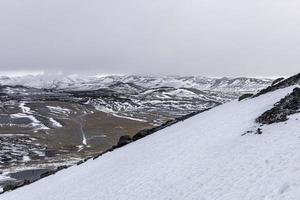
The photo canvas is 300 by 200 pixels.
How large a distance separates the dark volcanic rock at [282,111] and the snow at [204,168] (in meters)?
0.77

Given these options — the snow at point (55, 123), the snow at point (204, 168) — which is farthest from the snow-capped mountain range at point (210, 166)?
the snow at point (55, 123)

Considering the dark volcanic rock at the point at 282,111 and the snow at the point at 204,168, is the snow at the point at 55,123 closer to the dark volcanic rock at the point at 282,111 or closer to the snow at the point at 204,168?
the snow at the point at 204,168

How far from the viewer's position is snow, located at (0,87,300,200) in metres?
16.8

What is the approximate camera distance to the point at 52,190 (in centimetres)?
3253

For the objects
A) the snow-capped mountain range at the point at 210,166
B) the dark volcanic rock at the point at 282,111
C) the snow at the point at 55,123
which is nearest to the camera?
the snow-capped mountain range at the point at 210,166

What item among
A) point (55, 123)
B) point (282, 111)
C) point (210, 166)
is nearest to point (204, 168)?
point (210, 166)

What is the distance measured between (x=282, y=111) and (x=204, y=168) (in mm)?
7495

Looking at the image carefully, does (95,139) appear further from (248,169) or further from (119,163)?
(248,169)

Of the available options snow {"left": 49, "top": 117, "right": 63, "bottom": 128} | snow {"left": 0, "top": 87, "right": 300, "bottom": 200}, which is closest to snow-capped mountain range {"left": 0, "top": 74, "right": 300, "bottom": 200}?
snow {"left": 0, "top": 87, "right": 300, "bottom": 200}

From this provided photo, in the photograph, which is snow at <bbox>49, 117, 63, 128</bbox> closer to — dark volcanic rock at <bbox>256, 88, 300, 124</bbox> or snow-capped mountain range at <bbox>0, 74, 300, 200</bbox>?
snow-capped mountain range at <bbox>0, 74, 300, 200</bbox>

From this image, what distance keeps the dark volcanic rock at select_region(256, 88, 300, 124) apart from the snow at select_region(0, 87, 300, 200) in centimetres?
77

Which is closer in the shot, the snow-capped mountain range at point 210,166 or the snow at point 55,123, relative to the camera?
the snow-capped mountain range at point 210,166

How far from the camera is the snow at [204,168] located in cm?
1678

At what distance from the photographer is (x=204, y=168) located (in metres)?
21.4
